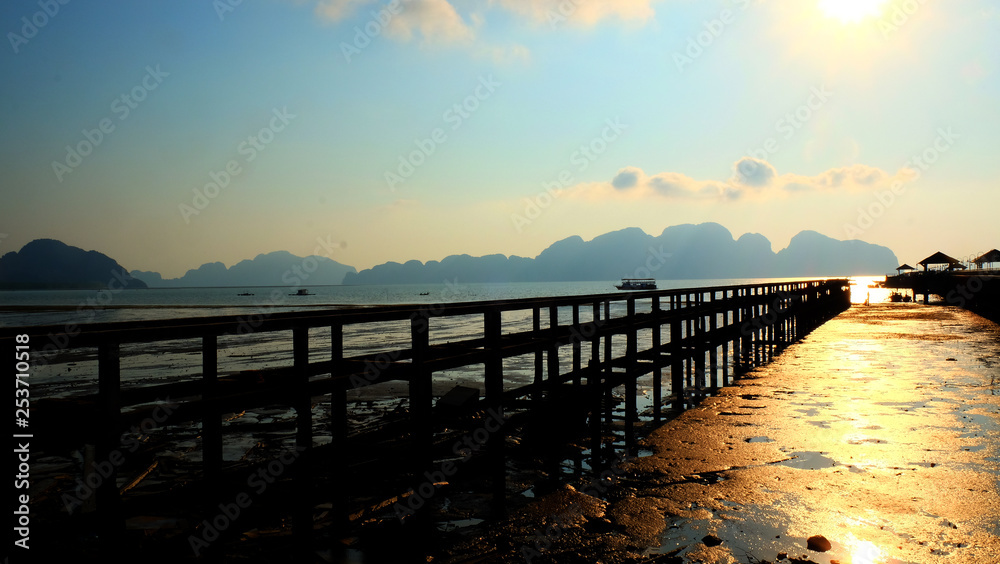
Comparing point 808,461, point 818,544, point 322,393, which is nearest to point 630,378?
point 808,461

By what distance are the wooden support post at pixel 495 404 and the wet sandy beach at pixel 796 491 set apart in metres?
0.33

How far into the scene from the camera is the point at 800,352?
771 inches

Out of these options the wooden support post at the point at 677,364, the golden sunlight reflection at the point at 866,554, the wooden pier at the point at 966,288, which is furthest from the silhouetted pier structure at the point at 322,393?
the wooden pier at the point at 966,288

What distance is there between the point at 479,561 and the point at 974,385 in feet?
41.0

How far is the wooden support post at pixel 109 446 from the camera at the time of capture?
3014mm

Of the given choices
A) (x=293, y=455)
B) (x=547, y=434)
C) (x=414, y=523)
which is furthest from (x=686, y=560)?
(x=547, y=434)

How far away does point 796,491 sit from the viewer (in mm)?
6148

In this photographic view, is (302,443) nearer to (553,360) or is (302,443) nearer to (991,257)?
(553,360)

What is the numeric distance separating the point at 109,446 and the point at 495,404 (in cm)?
376

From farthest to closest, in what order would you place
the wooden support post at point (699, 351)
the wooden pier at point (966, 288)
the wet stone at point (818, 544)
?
the wooden pier at point (966, 288), the wooden support post at point (699, 351), the wet stone at point (818, 544)

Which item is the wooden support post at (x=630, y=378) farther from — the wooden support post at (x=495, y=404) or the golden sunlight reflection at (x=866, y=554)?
the golden sunlight reflection at (x=866, y=554)

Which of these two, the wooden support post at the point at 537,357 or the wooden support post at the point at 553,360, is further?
the wooden support post at the point at 537,357

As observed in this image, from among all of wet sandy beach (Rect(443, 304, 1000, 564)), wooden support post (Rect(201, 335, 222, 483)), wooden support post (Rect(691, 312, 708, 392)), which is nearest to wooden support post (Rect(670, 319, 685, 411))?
wet sandy beach (Rect(443, 304, 1000, 564))

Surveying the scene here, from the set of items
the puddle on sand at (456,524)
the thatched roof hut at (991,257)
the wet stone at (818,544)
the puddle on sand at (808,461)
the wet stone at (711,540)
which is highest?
the thatched roof hut at (991,257)
